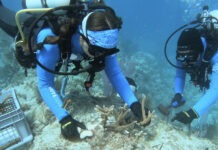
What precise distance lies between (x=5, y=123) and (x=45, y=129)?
673mm

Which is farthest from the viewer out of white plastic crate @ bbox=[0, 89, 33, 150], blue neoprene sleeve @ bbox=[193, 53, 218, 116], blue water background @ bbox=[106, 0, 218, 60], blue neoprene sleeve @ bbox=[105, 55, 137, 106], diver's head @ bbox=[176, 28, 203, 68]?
blue water background @ bbox=[106, 0, 218, 60]

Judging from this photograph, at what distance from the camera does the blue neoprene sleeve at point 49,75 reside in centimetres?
357

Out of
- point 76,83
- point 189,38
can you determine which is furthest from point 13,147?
point 189,38

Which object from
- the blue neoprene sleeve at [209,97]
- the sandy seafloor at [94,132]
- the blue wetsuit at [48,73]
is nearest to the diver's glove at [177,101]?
the sandy seafloor at [94,132]

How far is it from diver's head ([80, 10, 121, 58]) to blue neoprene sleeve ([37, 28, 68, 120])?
618 mm

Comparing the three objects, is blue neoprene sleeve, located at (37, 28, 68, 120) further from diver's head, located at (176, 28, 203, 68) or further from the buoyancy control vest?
diver's head, located at (176, 28, 203, 68)

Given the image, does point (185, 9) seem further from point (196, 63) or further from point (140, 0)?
point (196, 63)

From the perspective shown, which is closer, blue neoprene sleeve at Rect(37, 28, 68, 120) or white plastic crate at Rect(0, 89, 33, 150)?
blue neoprene sleeve at Rect(37, 28, 68, 120)

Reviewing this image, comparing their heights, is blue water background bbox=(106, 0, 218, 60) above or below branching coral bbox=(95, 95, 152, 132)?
below

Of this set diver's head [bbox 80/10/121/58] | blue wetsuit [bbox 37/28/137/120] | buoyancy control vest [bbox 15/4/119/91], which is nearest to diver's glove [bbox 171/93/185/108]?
buoyancy control vest [bbox 15/4/119/91]

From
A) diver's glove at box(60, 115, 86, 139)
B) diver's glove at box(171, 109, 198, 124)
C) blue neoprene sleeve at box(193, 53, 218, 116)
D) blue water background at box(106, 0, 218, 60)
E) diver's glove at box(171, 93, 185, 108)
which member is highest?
diver's glove at box(60, 115, 86, 139)

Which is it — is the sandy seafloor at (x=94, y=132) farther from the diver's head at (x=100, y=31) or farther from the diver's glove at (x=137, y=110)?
the diver's head at (x=100, y=31)

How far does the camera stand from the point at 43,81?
12.4 feet

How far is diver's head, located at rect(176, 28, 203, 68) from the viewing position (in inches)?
188
